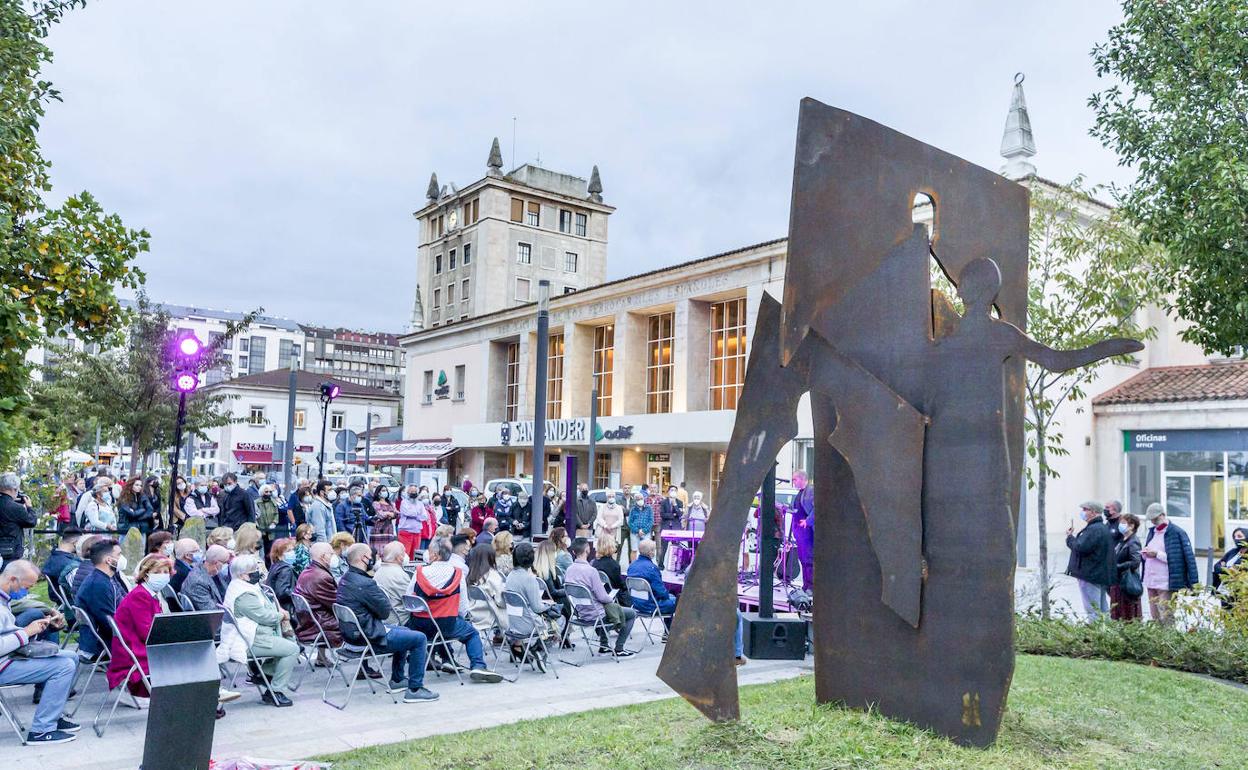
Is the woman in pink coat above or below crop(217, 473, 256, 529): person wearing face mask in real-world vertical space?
below

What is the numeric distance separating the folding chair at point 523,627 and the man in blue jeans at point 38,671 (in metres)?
3.88

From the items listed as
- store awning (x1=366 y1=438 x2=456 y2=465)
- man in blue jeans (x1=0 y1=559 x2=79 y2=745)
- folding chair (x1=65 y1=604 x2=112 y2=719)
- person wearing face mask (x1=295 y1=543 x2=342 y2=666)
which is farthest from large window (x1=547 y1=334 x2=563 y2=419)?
man in blue jeans (x1=0 y1=559 x2=79 y2=745)

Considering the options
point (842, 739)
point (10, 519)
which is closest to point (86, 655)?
point (10, 519)

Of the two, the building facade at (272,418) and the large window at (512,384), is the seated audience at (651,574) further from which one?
the building facade at (272,418)

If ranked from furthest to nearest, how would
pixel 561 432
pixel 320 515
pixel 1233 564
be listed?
pixel 561 432 < pixel 320 515 < pixel 1233 564

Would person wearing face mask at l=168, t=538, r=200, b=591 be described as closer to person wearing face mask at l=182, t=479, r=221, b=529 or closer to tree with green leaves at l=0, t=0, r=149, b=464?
tree with green leaves at l=0, t=0, r=149, b=464

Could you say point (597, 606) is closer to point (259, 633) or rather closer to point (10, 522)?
point (259, 633)

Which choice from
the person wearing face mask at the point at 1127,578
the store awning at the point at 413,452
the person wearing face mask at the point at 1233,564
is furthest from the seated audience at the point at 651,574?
the store awning at the point at 413,452

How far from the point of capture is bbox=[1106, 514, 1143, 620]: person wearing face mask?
442 inches

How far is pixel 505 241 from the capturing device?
55.1 metres

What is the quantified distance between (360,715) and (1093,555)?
8.65 m

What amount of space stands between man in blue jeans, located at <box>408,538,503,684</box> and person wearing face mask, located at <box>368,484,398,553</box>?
29.4ft

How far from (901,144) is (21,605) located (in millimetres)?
8419

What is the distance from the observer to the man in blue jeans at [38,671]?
6.61 m
